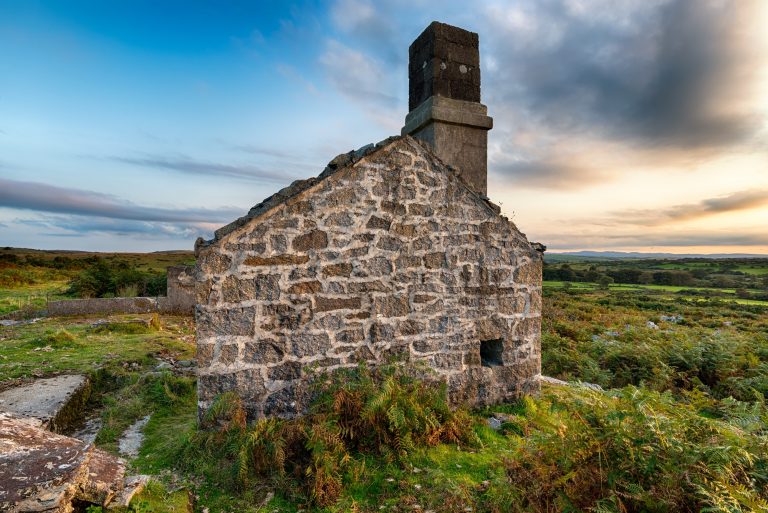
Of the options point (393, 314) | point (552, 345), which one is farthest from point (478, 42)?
point (552, 345)

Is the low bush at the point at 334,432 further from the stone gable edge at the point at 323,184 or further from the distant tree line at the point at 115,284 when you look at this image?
the distant tree line at the point at 115,284

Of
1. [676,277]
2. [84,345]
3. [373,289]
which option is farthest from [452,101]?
[676,277]

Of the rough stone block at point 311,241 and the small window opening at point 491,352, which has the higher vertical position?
the rough stone block at point 311,241

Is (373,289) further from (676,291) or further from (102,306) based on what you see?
(676,291)

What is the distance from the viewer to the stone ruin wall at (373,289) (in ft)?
15.6

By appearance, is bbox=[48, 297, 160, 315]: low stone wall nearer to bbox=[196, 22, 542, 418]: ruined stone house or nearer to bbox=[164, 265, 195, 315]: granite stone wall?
bbox=[164, 265, 195, 315]: granite stone wall

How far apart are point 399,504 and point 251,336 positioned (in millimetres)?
2370

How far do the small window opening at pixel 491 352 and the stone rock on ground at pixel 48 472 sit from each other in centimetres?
480

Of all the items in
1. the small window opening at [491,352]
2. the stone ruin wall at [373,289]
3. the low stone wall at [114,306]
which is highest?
the stone ruin wall at [373,289]

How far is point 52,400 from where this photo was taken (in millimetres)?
5598

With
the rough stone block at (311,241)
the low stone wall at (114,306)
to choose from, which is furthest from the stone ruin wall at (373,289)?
the low stone wall at (114,306)

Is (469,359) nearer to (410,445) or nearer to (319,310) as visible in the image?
(410,445)

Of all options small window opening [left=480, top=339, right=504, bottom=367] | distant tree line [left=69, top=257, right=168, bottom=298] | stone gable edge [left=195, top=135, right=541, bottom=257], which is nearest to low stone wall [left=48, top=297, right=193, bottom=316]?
distant tree line [left=69, top=257, right=168, bottom=298]

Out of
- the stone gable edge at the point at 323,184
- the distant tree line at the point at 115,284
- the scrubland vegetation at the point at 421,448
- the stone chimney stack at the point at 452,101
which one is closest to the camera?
the scrubland vegetation at the point at 421,448
